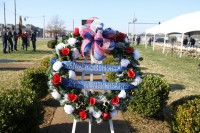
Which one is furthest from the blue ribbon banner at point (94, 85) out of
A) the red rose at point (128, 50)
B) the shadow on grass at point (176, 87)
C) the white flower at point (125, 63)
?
the shadow on grass at point (176, 87)

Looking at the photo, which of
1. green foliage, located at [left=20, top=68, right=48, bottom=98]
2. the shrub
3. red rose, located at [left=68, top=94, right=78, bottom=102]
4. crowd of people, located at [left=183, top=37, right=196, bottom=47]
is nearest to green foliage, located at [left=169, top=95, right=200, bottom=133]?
the shrub

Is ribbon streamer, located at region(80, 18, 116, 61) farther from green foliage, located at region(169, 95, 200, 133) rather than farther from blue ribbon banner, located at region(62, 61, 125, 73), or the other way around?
green foliage, located at region(169, 95, 200, 133)

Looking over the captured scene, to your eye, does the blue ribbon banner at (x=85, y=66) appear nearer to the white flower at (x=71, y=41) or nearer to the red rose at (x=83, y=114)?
the white flower at (x=71, y=41)

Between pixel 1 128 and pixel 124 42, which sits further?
pixel 124 42

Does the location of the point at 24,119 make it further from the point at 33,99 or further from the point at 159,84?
the point at 159,84

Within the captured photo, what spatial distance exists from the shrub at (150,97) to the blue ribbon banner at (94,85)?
1.91m

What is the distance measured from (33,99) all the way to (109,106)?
1.36m

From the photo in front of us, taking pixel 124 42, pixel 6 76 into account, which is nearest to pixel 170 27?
pixel 6 76

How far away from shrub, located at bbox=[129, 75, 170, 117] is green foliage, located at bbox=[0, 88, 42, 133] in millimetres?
2536

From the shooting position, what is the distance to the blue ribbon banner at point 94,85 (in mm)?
4395

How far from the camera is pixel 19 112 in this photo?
164 inches

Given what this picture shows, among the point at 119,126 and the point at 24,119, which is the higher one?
the point at 24,119

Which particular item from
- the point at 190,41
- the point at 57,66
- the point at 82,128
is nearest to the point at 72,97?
the point at 57,66

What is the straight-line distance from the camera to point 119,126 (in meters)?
6.06
